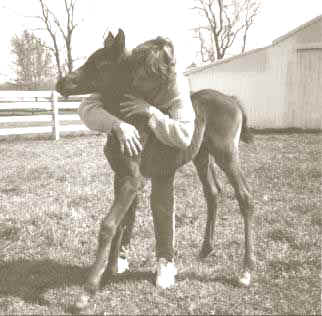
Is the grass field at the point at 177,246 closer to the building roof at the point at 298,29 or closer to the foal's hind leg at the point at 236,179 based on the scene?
the foal's hind leg at the point at 236,179

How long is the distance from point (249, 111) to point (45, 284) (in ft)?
51.3

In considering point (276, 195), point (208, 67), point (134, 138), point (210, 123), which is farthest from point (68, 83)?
point (208, 67)

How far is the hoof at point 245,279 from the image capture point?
3621mm

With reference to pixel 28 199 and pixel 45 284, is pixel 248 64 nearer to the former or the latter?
pixel 28 199

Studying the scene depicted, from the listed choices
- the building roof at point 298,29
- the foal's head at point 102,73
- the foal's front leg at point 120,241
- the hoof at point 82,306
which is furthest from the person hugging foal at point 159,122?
the building roof at point 298,29

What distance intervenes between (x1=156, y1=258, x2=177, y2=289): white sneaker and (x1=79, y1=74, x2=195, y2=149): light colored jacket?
957mm

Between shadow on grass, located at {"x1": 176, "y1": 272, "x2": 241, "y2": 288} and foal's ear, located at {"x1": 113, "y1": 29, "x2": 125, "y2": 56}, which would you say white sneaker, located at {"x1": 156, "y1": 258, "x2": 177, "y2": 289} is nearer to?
shadow on grass, located at {"x1": 176, "y1": 272, "x2": 241, "y2": 288}

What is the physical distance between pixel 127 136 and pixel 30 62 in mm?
50935

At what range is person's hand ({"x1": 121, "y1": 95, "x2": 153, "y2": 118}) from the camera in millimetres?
3217

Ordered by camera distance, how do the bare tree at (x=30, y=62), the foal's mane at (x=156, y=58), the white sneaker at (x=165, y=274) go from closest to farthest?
1. the foal's mane at (x=156, y=58)
2. the white sneaker at (x=165, y=274)
3. the bare tree at (x=30, y=62)

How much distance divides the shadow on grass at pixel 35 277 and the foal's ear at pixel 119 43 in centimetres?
182

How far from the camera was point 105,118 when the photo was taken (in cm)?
322

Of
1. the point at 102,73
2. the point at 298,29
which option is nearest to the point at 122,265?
the point at 102,73

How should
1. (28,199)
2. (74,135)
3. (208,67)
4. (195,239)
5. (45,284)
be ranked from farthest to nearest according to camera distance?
(208,67), (74,135), (28,199), (195,239), (45,284)
